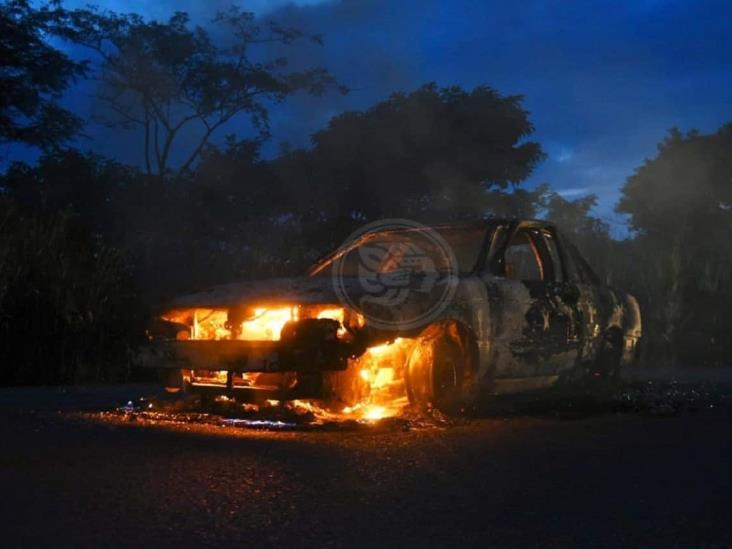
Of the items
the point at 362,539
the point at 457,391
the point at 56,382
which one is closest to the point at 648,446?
the point at 457,391

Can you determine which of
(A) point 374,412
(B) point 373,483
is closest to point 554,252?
(A) point 374,412

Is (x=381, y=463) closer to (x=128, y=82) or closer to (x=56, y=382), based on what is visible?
(x=56, y=382)

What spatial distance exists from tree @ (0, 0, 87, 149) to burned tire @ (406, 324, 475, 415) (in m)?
17.0

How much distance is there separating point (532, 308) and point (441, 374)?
3.91 ft

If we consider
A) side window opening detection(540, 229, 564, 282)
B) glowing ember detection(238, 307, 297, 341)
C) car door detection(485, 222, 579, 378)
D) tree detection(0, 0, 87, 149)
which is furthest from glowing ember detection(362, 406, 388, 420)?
tree detection(0, 0, 87, 149)

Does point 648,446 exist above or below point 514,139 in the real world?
below

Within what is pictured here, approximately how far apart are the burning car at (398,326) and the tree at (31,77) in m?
15.2

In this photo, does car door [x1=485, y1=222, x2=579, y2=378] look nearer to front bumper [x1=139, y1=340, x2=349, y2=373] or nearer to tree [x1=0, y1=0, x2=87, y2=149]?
front bumper [x1=139, y1=340, x2=349, y2=373]

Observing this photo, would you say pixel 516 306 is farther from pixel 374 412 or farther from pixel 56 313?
pixel 56 313

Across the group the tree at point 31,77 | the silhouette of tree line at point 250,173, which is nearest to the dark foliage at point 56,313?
the silhouette of tree line at point 250,173

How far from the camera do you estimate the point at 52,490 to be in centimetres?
452

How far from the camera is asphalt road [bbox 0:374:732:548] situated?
3.80 metres

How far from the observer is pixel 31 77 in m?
21.5

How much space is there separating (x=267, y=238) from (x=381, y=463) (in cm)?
1811
